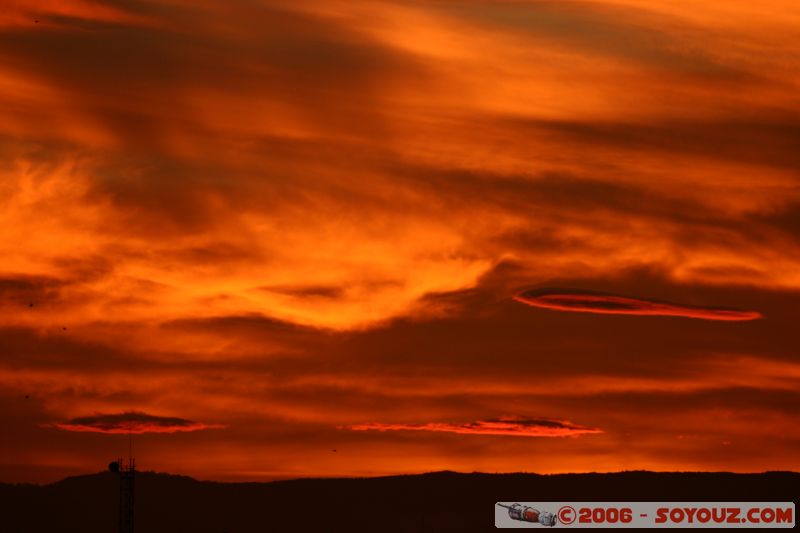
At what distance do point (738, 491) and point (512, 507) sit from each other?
84.2 ft

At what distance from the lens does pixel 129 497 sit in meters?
170

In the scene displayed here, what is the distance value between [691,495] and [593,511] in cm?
3168

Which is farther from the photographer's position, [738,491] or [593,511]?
[738,491]

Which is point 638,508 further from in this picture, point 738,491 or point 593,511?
point 593,511

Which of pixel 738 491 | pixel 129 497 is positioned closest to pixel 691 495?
pixel 738 491

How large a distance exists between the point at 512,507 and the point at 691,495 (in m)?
20.9

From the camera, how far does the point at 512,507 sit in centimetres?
19375

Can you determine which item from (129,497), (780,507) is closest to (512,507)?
(780,507)

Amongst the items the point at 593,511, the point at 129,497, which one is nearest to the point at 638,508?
the point at 593,511

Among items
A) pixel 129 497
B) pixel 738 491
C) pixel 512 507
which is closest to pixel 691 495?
pixel 738 491

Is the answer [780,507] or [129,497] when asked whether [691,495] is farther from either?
[129,497]

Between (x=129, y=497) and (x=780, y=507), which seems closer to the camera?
(x=129, y=497)

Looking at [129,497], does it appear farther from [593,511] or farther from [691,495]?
[691,495]

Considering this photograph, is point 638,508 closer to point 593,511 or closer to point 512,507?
point 512,507
